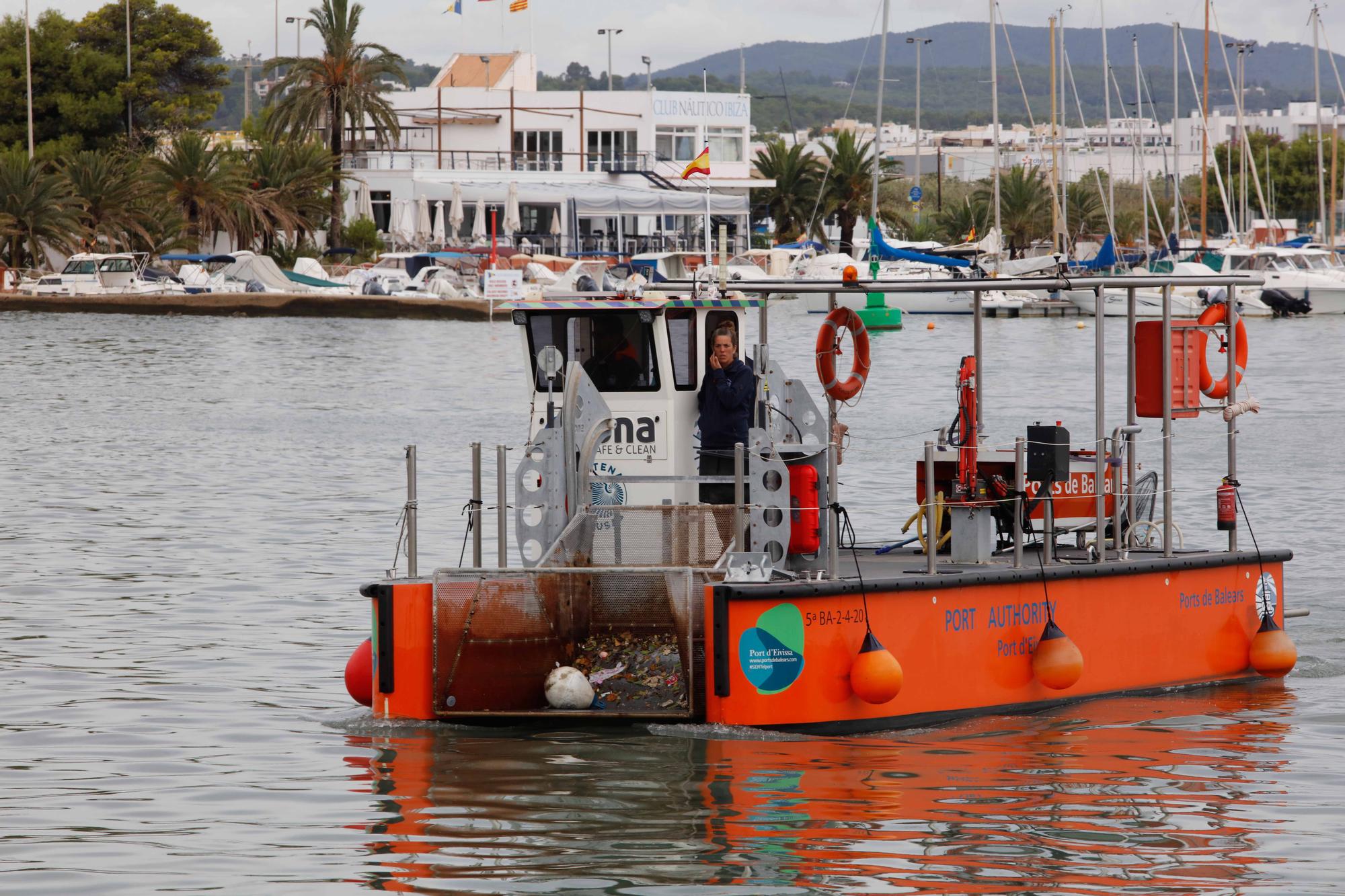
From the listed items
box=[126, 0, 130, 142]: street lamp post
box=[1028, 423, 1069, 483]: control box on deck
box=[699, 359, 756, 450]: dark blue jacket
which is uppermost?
box=[126, 0, 130, 142]: street lamp post

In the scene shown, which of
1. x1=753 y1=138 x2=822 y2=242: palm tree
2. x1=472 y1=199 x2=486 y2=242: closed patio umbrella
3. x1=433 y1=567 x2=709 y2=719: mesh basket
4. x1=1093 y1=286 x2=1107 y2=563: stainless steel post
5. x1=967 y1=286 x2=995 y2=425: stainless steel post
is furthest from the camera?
x1=753 y1=138 x2=822 y2=242: palm tree

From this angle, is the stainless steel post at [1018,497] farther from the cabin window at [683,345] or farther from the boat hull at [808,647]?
the cabin window at [683,345]

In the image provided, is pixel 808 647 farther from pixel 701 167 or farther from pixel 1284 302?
pixel 1284 302

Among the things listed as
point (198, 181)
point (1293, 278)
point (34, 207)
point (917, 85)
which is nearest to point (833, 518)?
point (34, 207)

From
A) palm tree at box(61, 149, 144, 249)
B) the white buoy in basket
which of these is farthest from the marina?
palm tree at box(61, 149, 144, 249)

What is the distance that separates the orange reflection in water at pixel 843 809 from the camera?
27.7 feet

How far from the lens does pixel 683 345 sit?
11.7 metres

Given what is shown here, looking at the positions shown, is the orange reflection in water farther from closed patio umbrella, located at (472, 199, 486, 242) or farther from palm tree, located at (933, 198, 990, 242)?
palm tree, located at (933, 198, 990, 242)

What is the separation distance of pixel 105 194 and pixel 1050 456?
194 ft

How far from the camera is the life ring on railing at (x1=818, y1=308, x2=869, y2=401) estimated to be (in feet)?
39.8

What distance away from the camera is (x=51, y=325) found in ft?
186

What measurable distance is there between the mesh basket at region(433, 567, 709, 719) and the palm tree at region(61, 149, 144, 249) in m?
58.3

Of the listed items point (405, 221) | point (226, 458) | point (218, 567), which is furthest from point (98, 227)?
point (218, 567)

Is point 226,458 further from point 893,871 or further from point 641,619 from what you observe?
point 893,871
